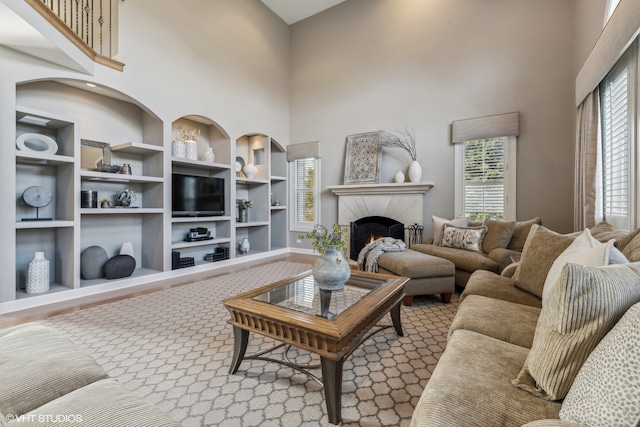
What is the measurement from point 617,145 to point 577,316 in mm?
2601

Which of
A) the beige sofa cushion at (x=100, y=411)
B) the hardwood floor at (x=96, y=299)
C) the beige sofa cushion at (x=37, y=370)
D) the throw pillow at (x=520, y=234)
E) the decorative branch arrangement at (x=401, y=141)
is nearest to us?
the beige sofa cushion at (x=100, y=411)

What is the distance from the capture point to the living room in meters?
3.66

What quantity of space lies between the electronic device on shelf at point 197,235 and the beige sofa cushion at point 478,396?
4.24 metres

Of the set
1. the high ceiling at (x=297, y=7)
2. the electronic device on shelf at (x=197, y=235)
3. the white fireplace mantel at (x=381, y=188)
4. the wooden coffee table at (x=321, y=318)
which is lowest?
the wooden coffee table at (x=321, y=318)

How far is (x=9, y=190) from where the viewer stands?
2.77 m

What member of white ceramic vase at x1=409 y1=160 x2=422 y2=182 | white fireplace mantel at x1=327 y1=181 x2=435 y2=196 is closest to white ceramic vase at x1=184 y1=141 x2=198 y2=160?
white fireplace mantel at x1=327 y1=181 x2=435 y2=196

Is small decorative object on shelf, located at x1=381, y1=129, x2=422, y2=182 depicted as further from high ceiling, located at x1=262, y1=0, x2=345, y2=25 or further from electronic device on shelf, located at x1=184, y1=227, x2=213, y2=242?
electronic device on shelf, located at x1=184, y1=227, x2=213, y2=242

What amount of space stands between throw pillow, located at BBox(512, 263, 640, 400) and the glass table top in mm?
923

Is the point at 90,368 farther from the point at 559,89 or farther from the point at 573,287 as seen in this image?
the point at 559,89

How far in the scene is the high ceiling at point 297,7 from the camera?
5766 millimetres

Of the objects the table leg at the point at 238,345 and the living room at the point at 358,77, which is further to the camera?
the living room at the point at 358,77

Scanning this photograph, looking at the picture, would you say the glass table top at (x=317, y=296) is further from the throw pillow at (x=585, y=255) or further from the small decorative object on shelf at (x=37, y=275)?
the small decorative object on shelf at (x=37, y=275)

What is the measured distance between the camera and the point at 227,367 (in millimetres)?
1822

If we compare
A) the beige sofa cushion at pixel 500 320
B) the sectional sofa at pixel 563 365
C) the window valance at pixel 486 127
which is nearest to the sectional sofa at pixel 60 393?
the sectional sofa at pixel 563 365
